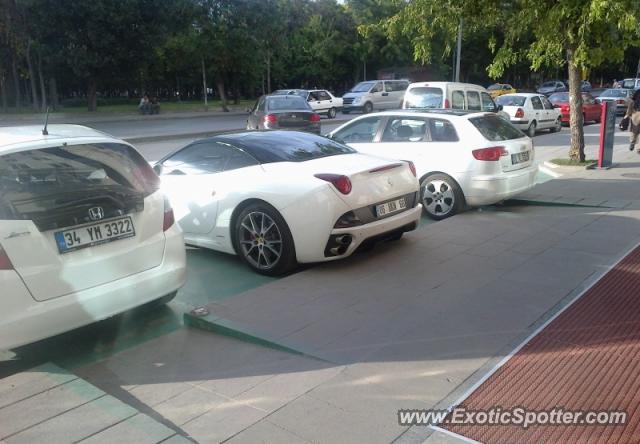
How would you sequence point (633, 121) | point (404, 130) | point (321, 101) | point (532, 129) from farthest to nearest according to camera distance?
point (321, 101)
point (532, 129)
point (633, 121)
point (404, 130)

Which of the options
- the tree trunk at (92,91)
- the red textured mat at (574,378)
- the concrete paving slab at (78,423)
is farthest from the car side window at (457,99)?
the tree trunk at (92,91)

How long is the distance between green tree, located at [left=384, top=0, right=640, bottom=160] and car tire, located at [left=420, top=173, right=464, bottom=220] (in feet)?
14.8

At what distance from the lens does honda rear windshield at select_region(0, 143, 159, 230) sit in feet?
12.7

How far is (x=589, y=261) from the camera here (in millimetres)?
6031

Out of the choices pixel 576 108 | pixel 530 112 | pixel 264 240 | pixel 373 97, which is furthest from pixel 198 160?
pixel 373 97

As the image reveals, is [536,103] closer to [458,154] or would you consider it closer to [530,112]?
[530,112]

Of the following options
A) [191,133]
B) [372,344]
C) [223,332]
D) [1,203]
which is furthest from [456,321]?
[191,133]

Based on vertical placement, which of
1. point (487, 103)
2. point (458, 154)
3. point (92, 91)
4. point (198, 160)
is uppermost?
point (92, 91)

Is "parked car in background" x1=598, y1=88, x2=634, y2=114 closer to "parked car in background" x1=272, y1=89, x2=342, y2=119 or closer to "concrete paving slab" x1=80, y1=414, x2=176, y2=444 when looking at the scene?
"parked car in background" x1=272, y1=89, x2=342, y2=119

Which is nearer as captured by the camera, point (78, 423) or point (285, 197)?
point (78, 423)

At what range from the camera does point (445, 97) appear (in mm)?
15594

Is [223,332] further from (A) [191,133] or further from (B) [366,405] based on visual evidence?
(A) [191,133]

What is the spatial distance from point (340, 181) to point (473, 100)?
465 inches

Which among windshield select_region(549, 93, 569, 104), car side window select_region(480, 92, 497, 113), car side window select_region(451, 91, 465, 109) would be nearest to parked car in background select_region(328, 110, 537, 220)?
car side window select_region(451, 91, 465, 109)
